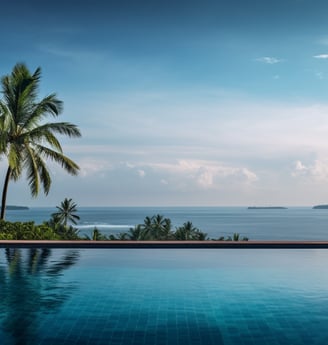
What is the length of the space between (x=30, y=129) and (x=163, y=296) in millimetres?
10253

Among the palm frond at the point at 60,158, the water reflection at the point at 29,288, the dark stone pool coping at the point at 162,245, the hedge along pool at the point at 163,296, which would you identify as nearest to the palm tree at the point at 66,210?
the palm frond at the point at 60,158

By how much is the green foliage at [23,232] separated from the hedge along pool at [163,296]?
1926 mm

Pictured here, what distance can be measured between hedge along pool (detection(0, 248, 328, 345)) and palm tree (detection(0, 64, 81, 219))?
148 inches

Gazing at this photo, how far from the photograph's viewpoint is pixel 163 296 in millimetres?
9695

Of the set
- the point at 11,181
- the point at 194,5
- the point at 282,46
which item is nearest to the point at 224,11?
the point at 194,5

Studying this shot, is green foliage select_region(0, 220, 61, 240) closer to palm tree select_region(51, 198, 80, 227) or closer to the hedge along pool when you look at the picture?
the hedge along pool

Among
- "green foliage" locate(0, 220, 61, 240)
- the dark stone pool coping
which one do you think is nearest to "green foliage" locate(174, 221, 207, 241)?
"green foliage" locate(0, 220, 61, 240)

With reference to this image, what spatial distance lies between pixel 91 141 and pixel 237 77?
10.4 metres

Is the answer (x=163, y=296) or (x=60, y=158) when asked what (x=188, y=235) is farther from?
(x=163, y=296)

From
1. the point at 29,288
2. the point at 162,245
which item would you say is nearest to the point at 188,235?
the point at 162,245

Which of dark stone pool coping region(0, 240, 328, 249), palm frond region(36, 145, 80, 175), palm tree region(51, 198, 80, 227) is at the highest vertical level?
palm frond region(36, 145, 80, 175)

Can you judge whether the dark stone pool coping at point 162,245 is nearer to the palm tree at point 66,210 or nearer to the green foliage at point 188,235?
the green foliage at point 188,235

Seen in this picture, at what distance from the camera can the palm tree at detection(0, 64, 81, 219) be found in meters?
17.4

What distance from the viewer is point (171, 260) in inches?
543
